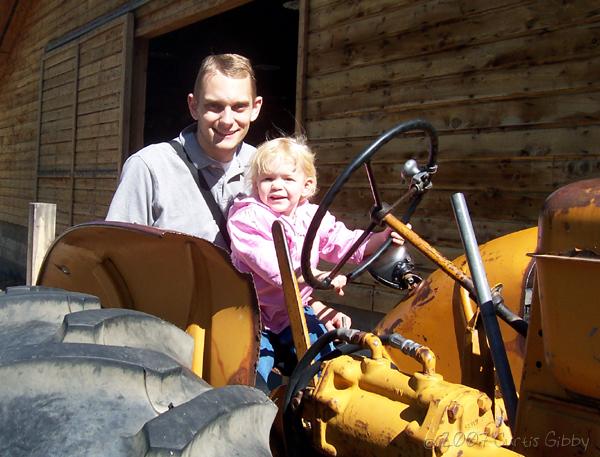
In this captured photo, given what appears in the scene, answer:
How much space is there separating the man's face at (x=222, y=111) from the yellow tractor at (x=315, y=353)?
0.70 m

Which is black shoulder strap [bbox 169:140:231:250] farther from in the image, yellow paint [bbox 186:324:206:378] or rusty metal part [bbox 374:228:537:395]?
rusty metal part [bbox 374:228:537:395]

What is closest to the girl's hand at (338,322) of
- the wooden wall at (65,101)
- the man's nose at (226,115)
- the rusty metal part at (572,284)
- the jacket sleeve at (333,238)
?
the jacket sleeve at (333,238)

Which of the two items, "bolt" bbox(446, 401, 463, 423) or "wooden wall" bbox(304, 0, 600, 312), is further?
"wooden wall" bbox(304, 0, 600, 312)

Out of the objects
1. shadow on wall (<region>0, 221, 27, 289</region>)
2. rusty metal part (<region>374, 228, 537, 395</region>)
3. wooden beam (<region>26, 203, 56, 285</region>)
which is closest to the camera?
rusty metal part (<region>374, 228, 537, 395</region>)

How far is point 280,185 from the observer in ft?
7.08

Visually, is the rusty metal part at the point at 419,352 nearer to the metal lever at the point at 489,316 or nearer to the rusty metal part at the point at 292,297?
the metal lever at the point at 489,316

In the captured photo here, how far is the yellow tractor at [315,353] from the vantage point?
1092 mm

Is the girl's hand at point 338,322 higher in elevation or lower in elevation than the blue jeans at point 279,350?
higher

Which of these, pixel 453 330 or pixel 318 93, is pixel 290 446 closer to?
pixel 453 330

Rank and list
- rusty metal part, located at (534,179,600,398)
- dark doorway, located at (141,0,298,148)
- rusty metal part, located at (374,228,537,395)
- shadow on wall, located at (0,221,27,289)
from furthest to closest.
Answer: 1. shadow on wall, located at (0,221,27,289)
2. dark doorway, located at (141,0,298,148)
3. rusty metal part, located at (374,228,537,395)
4. rusty metal part, located at (534,179,600,398)

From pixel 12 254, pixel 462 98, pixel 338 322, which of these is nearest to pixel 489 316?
pixel 338 322

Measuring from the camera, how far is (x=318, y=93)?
5.00 m

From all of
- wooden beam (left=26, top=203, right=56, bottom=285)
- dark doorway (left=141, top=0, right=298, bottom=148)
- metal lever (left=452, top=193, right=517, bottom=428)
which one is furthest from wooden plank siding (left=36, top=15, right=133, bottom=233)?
metal lever (left=452, top=193, right=517, bottom=428)

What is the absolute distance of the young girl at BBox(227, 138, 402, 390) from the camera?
2.08 metres
